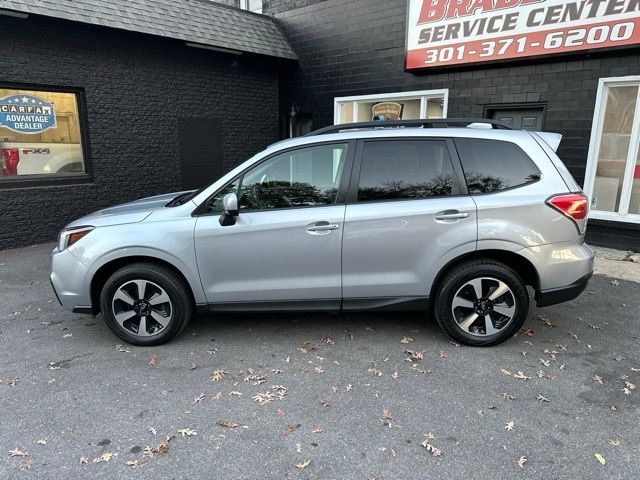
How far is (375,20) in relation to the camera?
8.94 metres

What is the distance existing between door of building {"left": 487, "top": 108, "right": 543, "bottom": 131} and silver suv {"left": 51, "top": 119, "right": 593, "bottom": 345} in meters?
4.14

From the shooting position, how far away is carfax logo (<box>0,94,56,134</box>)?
7305 millimetres

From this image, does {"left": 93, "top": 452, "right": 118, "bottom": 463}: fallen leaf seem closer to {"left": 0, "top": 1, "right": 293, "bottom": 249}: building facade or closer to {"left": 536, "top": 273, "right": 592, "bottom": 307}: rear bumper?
{"left": 536, "top": 273, "right": 592, "bottom": 307}: rear bumper

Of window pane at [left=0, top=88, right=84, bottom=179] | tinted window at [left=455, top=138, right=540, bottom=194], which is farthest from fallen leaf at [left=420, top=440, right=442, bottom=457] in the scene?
window pane at [left=0, top=88, right=84, bottom=179]

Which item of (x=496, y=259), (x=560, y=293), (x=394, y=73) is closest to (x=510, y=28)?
(x=394, y=73)

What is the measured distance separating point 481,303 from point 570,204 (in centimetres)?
108

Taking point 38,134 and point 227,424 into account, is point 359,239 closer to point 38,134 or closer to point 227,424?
point 227,424

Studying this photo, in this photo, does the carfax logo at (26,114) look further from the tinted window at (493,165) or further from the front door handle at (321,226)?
the tinted window at (493,165)

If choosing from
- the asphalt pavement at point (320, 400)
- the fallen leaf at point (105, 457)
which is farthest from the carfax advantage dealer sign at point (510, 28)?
the fallen leaf at point (105, 457)

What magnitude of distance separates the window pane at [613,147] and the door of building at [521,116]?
970mm

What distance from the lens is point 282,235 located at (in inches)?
149

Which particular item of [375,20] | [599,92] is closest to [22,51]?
[375,20]

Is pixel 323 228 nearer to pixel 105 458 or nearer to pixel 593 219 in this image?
pixel 105 458

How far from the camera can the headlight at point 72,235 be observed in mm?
3906
